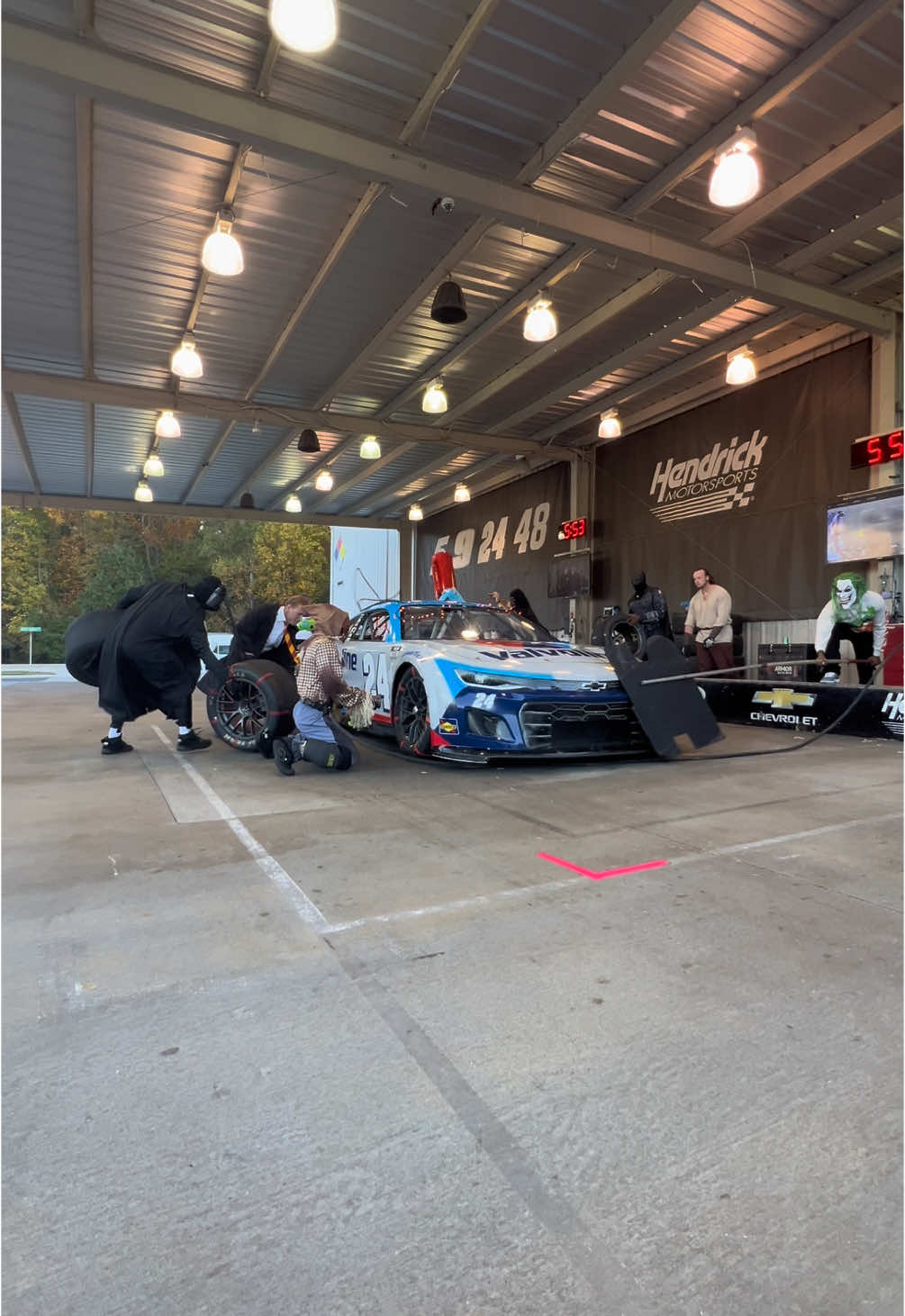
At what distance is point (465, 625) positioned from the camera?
671 cm

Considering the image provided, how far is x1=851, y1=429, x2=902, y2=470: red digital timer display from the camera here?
8.20 m

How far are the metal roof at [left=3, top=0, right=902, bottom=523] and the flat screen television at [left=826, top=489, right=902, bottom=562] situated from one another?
6.71ft

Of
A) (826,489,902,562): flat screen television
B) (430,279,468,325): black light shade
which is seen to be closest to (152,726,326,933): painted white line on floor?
(430,279,468,325): black light shade

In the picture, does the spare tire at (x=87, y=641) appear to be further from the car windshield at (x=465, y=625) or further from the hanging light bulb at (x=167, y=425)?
the hanging light bulb at (x=167, y=425)

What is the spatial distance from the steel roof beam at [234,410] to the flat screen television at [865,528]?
6.10 m

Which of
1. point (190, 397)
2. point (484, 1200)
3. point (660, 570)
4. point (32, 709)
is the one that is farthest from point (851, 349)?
point (32, 709)

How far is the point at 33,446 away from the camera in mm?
14250

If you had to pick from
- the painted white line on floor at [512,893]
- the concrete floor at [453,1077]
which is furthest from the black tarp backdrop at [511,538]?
the concrete floor at [453,1077]

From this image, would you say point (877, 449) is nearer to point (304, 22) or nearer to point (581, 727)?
point (581, 727)

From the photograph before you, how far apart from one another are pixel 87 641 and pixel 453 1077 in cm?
594

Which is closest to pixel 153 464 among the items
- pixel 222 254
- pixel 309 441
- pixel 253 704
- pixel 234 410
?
pixel 234 410

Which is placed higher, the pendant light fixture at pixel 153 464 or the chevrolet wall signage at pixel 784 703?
the pendant light fixture at pixel 153 464

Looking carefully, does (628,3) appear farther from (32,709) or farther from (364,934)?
(32,709)

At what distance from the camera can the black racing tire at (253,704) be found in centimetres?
619
